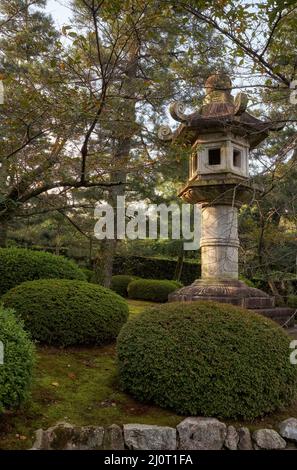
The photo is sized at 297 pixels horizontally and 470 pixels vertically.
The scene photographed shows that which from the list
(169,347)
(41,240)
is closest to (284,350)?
(169,347)

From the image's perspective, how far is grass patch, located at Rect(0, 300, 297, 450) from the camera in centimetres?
340

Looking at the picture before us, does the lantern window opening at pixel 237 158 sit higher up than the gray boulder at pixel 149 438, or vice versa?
the lantern window opening at pixel 237 158

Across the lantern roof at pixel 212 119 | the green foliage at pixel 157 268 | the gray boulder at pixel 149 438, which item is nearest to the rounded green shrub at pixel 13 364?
the gray boulder at pixel 149 438

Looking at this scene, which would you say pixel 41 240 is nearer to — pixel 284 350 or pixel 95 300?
pixel 95 300

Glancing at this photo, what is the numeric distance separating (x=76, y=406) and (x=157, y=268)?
47.5ft

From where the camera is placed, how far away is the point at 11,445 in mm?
Answer: 3133

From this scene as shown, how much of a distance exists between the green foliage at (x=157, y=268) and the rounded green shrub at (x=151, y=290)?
3.60m

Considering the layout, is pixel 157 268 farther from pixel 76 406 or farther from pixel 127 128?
pixel 76 406

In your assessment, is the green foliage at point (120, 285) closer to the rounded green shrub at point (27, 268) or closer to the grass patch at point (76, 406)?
the rounded green shrub at point (27, 268)

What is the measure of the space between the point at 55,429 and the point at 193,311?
1.72 m

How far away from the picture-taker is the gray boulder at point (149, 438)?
337cm

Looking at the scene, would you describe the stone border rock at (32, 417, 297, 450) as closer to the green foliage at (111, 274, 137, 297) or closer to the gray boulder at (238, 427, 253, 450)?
the gray boulder at (238, 427, 253, 450)

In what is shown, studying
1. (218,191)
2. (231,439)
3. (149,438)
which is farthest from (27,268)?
(231,439)

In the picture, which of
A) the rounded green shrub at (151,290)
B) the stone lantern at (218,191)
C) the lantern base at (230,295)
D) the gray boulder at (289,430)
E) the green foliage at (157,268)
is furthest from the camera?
the green foliage at (157,268)
